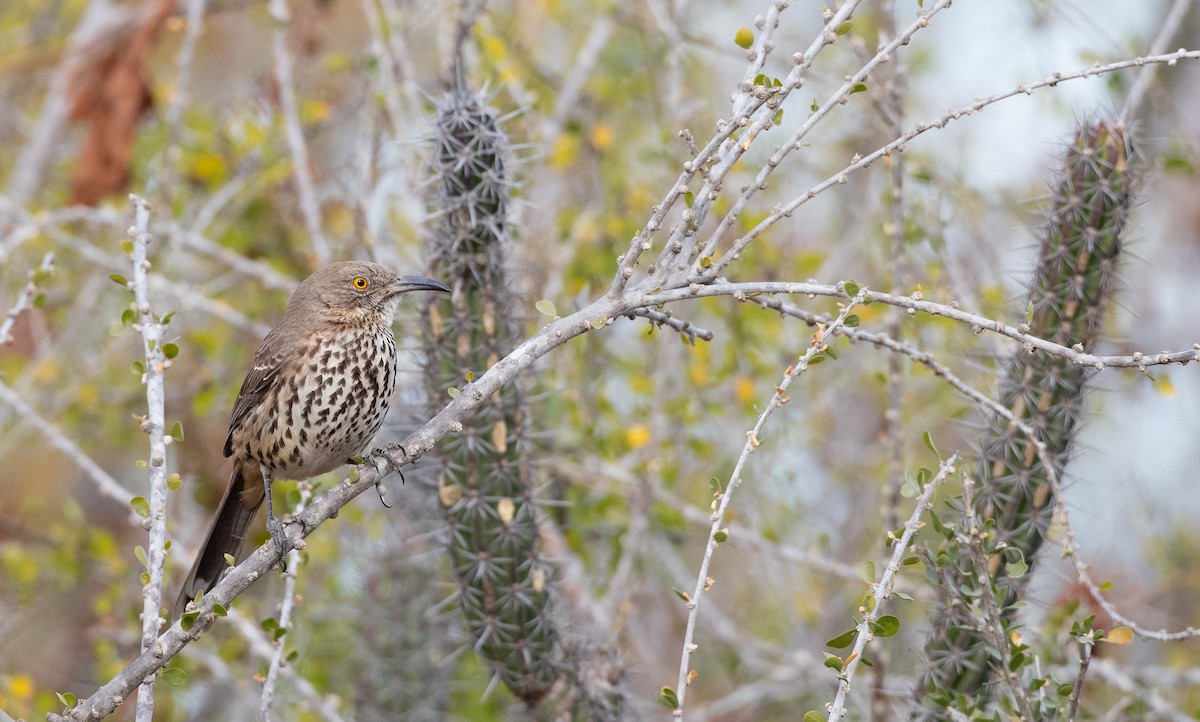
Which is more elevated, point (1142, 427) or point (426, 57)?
point (426, 57)

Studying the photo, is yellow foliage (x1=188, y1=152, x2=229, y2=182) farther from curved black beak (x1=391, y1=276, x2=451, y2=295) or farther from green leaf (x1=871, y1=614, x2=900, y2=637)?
green leaf (x1=871, y1=614, x2=900, y2=637)

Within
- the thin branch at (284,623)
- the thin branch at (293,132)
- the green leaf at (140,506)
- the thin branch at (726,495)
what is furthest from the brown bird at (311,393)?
the thin branch at (293,132)

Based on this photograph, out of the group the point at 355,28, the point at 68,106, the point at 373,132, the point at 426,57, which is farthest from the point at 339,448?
the point at 355,28

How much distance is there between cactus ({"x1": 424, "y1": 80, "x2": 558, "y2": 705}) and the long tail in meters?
0.74

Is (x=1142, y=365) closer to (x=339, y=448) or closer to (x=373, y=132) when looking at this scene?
(x=339, y=448)

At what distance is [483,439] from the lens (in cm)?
414

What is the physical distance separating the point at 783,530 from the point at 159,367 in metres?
3.61

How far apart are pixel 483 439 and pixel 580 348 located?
1863mm

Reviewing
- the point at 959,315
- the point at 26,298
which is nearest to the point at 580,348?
the point at 26,298

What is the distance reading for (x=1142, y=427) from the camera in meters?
6.23

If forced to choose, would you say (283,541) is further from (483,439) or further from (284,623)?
(483,439)

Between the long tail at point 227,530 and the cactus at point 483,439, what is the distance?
0.74 m

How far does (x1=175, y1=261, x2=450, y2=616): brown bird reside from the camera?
399 centimetres

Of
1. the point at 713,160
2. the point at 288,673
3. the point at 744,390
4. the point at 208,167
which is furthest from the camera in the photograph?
the point at 208,167
